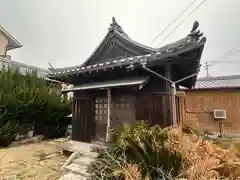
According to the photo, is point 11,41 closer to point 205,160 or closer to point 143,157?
point 143,157

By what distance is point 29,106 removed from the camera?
9.30 m

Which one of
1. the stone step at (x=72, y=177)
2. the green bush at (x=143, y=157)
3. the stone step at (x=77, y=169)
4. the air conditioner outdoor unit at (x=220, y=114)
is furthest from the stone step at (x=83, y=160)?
the air conditioner outdoor unit at (x=220, y=114)

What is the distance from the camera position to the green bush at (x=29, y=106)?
838cm

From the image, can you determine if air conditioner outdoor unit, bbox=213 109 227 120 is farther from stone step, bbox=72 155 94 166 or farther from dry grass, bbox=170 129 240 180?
stone step, bbox=72 155 94 166

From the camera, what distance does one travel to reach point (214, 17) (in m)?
8.74

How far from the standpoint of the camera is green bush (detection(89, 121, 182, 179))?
3.14 meters

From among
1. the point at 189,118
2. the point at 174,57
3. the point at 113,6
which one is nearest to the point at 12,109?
the point at 113,6

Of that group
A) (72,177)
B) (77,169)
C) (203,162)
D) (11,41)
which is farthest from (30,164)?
(11,41)

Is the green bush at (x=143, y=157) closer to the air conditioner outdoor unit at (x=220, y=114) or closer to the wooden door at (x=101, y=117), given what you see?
the wooden door at (x=101, y=117)

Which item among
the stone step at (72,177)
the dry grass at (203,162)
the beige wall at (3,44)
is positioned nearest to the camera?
the dry grass at (203,162)

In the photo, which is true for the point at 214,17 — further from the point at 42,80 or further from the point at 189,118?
the point at 42,80

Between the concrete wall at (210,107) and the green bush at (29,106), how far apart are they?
7.44 metres

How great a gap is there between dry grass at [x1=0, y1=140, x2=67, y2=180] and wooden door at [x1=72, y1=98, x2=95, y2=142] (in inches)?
41.8

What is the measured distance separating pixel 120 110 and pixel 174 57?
2745mm
